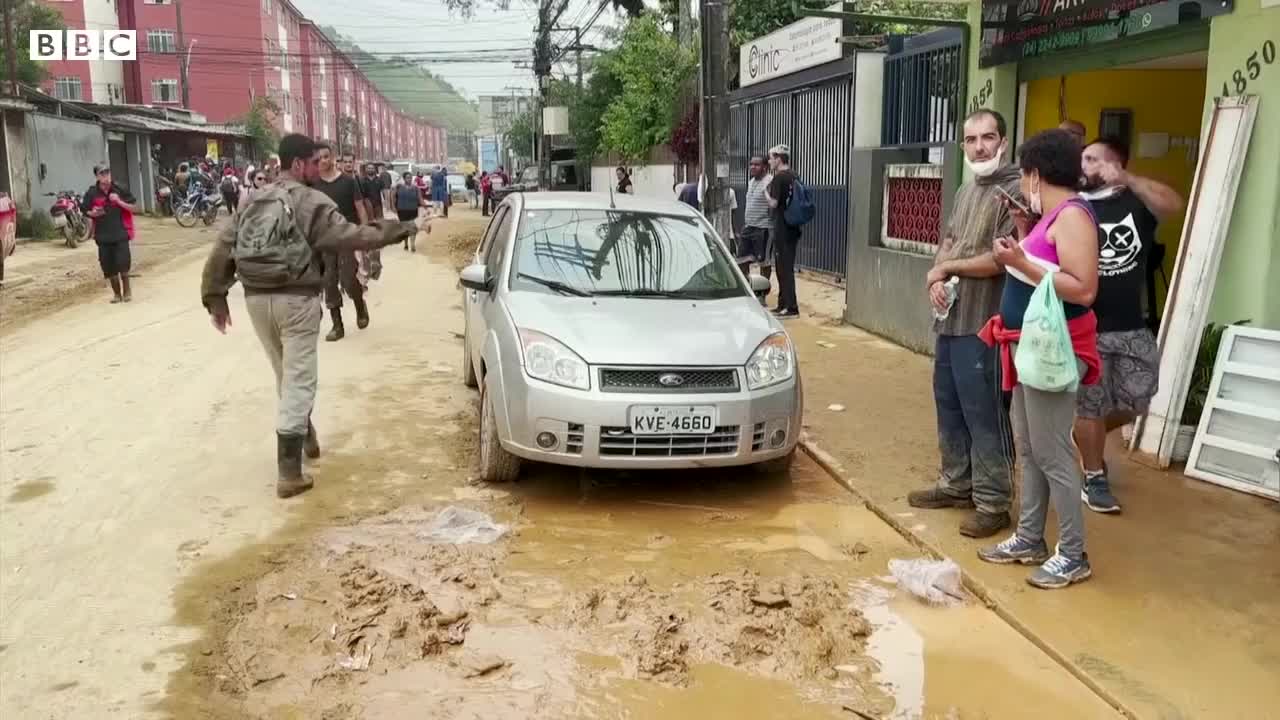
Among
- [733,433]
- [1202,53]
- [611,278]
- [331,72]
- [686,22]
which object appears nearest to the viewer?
[733,433]

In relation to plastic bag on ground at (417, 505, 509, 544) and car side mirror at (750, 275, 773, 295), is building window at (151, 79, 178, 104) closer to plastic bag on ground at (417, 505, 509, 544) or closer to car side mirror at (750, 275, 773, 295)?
car side mirror at (750, 275, 773, 295)

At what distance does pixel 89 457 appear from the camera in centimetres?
663

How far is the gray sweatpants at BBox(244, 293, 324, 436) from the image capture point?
5941 millimetres

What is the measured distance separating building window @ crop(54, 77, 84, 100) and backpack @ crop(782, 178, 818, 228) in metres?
53.8

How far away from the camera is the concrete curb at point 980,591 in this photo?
373 cm

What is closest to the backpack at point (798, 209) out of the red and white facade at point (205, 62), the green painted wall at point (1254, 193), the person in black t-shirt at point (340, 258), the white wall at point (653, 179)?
the person in black t-shirt at point (340, 258)

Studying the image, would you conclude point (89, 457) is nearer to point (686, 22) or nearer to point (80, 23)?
point (686, 22)

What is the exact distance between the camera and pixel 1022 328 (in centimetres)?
444

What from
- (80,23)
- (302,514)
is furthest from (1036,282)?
(80,23)

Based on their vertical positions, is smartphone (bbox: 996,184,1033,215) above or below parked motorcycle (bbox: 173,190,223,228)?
above

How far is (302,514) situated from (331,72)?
91.1 m

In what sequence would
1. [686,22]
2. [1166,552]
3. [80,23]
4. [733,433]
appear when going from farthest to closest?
[80,23] → [686,22] → [733,433] → [1166,552]

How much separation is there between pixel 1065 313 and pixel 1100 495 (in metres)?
1.51

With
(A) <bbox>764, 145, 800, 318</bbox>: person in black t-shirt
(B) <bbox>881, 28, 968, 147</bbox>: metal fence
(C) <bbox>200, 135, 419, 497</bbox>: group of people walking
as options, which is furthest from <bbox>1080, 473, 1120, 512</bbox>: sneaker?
(A) <bbox>764, 145, 800, 318</bbox>: person in black t-shirt
